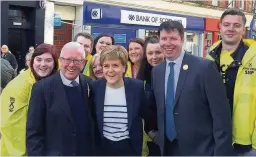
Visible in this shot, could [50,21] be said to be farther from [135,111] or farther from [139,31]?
[135,111]

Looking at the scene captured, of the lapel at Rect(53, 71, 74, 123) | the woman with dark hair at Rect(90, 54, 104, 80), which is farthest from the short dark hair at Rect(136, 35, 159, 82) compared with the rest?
the lapel at Rect(53, 71, 74, 123)

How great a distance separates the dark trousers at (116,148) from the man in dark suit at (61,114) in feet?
0.77

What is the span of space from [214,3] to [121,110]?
2155 cm

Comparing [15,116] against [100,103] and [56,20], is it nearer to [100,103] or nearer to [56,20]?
[100,103]

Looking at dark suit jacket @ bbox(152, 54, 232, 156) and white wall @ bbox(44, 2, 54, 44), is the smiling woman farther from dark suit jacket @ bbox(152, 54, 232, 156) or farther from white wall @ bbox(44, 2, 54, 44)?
white wall @ bbox(44, 2, 54, 44)

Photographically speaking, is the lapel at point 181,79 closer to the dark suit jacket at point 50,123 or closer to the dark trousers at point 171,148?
the dark trousers at point 171,148

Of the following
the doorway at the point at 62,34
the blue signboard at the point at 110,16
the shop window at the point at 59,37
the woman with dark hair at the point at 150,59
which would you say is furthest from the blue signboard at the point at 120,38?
the woman with dark hair at the point at 150,59

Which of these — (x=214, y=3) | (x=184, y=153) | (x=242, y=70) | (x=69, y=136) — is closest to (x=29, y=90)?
(x=69, y=136)

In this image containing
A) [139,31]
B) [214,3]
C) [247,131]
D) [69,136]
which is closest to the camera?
[69,136]

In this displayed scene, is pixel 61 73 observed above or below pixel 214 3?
below

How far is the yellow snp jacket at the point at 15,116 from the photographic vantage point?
3.31 meters

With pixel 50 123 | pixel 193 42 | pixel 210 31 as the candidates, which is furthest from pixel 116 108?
pixel 210 31

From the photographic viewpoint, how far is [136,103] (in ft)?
11.2

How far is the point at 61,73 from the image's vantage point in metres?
3.25
